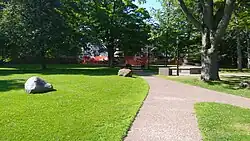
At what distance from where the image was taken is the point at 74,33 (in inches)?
1011

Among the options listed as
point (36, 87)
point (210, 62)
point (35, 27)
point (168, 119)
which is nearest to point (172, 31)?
point (35, 27)

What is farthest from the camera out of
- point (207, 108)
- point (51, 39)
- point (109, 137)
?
point (51, 39)

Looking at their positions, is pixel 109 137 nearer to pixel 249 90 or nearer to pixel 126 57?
pixel 249 90

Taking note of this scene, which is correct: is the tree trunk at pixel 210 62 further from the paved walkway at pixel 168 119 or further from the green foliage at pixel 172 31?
the green foliage at pixel 172 31

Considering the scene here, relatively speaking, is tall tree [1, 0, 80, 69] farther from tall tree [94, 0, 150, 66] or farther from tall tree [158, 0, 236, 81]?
tall tree [158, 0, 236, 81]

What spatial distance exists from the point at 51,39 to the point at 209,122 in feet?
62.6

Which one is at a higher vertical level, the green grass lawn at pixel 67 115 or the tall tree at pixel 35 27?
the tall tree at pixel 35 27

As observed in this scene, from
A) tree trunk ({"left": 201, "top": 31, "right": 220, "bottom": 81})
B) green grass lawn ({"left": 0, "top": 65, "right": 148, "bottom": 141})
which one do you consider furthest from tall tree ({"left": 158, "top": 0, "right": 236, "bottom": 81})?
green grass lawn ({"left": 0, "top": 65, "right": 148, "bottom": 141})

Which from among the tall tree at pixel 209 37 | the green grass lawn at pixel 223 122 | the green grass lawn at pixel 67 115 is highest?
the tall tree at pixel 209 37

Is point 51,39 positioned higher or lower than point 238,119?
higher

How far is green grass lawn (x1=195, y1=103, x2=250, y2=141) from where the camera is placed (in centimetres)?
586

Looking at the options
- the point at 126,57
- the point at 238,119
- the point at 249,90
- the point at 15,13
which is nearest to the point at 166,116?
the point at 238,119

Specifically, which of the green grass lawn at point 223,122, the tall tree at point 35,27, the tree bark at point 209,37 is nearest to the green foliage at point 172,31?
the tall tree at point 35,27

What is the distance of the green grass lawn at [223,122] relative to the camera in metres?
5.86
